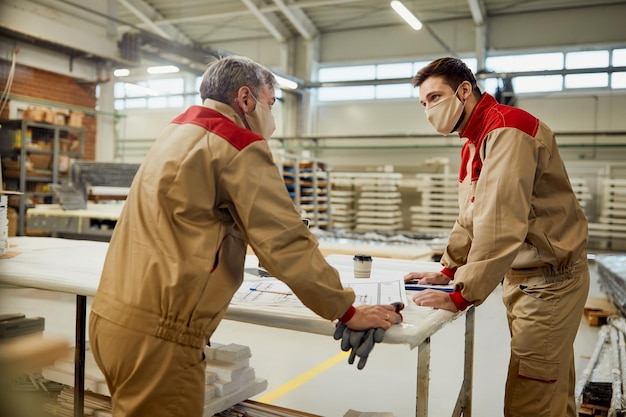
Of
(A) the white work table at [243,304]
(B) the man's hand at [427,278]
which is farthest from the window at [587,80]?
(B) the man's hand at [427,278]

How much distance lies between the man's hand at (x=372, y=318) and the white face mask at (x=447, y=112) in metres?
1.10

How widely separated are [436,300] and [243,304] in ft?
2.29

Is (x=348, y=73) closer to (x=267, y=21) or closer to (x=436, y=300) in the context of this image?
(x=267, y=21)

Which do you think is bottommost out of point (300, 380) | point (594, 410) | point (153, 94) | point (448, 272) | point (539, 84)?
point (300, 380)

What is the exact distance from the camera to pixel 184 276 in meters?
1.54

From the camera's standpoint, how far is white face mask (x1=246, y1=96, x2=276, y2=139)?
182 centimetres

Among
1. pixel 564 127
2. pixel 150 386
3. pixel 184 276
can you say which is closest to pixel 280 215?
pixel 184 276

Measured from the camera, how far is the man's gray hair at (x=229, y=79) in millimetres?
1751

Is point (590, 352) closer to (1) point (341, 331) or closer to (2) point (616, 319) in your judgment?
(2) point (616, 319)

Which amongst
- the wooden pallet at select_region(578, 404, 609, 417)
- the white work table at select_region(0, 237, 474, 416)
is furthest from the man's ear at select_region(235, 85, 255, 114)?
the wooden pallet at select_region(578, 404, 609, 417)

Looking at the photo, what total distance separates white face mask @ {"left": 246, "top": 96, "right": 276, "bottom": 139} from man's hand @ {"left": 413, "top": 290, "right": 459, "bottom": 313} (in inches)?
32.3

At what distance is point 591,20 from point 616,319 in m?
11.0

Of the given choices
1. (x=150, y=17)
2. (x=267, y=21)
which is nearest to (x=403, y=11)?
(x=267, y=21)

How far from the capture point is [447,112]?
2455mm
